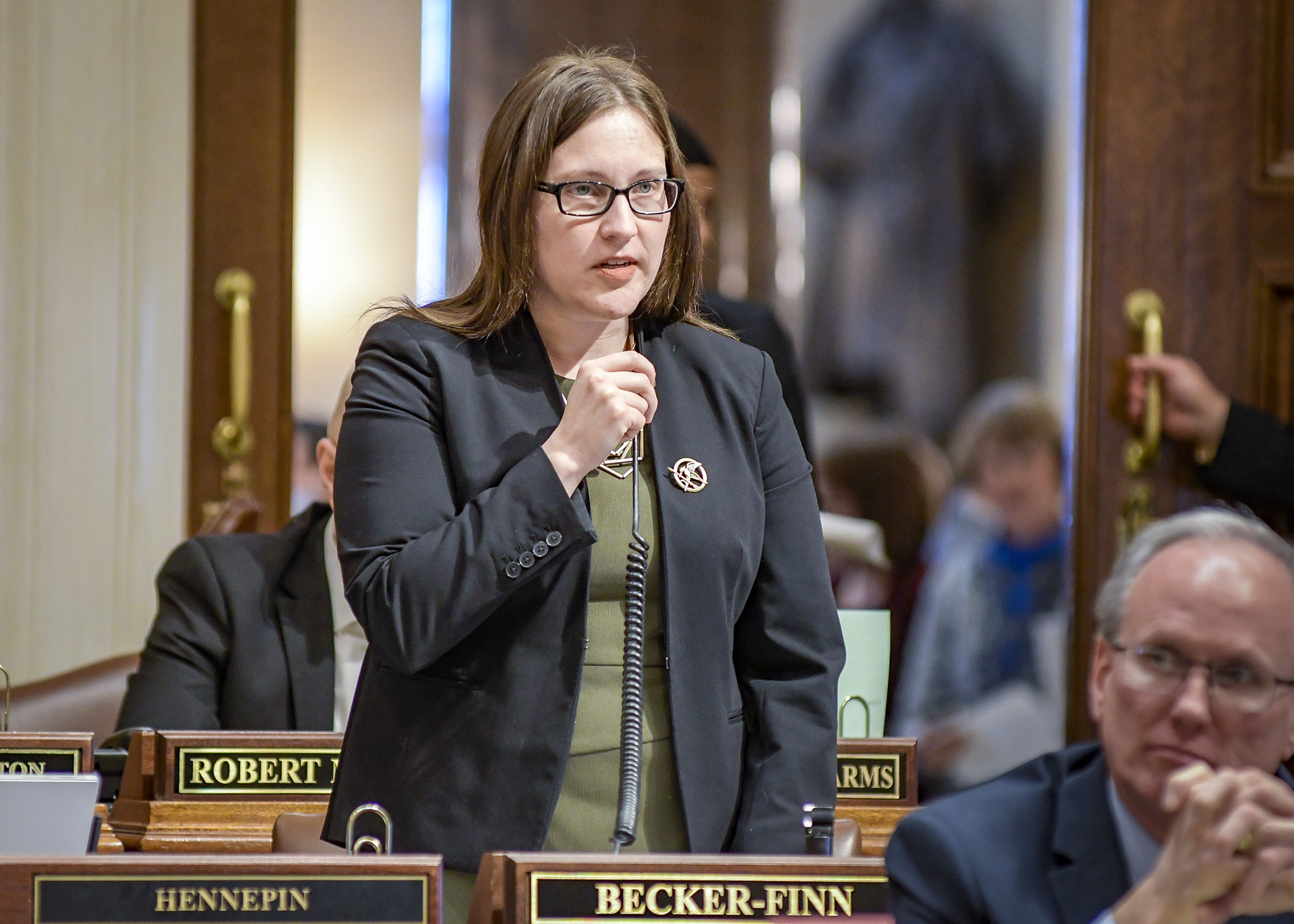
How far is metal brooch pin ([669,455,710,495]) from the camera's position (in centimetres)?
173

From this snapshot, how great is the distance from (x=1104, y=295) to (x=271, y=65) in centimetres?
201

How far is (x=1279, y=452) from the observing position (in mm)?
3822

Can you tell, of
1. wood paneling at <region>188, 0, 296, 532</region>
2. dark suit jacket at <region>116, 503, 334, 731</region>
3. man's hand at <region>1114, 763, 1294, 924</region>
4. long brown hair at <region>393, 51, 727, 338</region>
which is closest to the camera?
man's hand at <region>1114, 763, 1294, 924</region>

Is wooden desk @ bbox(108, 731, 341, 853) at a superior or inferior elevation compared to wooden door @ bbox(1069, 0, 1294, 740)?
inferior

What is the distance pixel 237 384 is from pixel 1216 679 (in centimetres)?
305

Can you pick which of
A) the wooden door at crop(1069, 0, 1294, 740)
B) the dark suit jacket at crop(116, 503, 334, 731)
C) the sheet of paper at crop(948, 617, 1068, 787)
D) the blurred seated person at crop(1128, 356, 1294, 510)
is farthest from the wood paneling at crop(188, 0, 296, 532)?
the blurred seated person at crop(1128, 356, 1294, 510)

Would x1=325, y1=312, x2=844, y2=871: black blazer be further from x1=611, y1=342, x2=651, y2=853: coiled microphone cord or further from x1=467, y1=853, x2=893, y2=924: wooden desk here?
x1=467, y1=853, x2=893, y2=924: wooden desk

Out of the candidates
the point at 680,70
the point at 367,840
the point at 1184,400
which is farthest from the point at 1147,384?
the point at 367,840

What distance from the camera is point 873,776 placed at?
2062 millimetres

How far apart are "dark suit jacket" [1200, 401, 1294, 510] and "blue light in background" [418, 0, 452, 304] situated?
1830mm

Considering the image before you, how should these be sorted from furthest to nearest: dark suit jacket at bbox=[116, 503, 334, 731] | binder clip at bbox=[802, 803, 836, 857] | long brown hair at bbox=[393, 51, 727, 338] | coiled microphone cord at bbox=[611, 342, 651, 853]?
dark suit jacket at bbox=[116, 503, 334, 731], long brown hair at bbox=[393, 51, 727, 338], coiled microphone cord at bbox=[611, 342, 651, 853], binder clip at bbox=[802, 803, 836, 857]

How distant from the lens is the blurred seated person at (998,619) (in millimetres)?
3984

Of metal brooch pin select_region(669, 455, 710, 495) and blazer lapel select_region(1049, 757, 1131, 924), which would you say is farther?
metal brooch pin select_region(669, 455, 710, 495)

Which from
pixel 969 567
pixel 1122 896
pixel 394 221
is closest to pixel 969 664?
pixel 969 567
